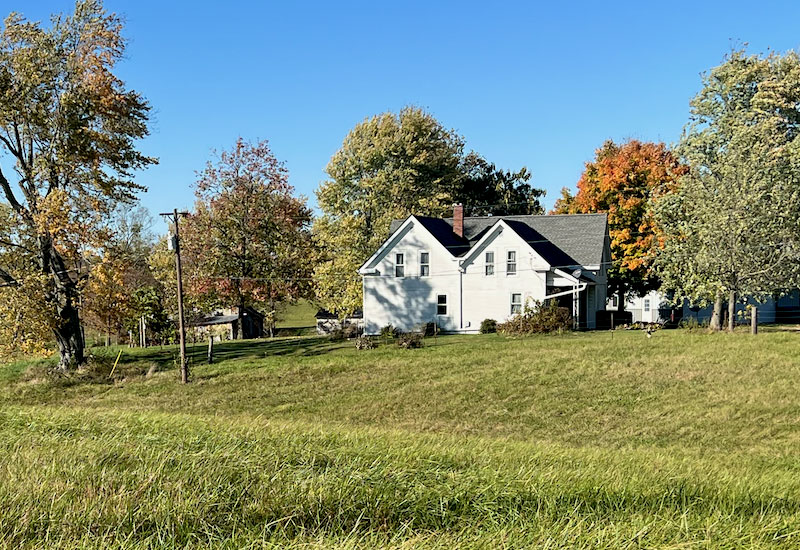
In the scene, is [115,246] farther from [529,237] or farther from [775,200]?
[775,200]

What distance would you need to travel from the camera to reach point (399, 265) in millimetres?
40000

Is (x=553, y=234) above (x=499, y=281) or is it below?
above

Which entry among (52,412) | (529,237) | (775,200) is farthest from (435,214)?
(52,412)

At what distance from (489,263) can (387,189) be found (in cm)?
1471

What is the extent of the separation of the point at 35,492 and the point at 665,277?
3270 centimetres

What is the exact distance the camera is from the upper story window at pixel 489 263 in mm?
38062

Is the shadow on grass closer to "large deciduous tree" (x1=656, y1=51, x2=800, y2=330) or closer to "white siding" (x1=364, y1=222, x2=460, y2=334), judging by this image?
"white siding" (x1=364, y1=222, x2=460, y2=334)

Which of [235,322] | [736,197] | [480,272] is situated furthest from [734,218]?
[235,322]

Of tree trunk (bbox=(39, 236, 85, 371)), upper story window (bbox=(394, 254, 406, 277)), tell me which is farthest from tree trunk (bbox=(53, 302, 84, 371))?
upper story window (bbox=(394, 254, 406, 277))

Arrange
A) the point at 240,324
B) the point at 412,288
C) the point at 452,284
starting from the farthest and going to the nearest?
the point at 240,324
the point at 412,288
the point at 452,284

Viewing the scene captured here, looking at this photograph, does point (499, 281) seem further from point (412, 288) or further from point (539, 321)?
point (412, 288)

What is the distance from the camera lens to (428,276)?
39.5 metres

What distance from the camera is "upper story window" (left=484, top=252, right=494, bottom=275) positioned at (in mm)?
38062

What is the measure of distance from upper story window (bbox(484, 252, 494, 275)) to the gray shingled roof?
1920 mm
